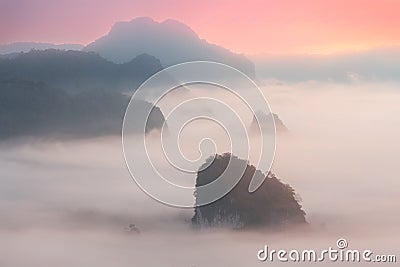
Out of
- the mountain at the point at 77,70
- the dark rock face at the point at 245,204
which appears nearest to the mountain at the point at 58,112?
the mountain at the point at 77,70

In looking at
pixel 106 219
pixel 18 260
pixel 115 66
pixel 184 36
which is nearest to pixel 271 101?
pixel 184 36

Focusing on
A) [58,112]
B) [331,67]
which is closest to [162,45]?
[58,112]

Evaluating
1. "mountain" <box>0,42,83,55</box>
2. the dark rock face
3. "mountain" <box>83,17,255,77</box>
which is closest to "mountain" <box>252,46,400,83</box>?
"mountain" <box>83,17,255,77</box>

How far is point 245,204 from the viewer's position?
2.13 m

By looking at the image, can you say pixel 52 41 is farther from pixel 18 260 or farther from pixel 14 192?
pixel 18 260

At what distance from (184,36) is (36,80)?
21.6 inches

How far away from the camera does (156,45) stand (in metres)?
2.18

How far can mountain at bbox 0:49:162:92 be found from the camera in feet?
7.11

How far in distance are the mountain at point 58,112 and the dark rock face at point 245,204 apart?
0.84 feet

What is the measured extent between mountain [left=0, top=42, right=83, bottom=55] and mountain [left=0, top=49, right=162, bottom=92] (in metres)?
0.02

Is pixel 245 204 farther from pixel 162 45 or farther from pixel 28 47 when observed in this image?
pixel 28 47

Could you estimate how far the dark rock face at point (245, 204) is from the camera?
6.97 ft

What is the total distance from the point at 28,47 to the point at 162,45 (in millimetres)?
487

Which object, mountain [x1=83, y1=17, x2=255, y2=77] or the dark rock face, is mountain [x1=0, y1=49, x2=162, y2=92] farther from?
the dark rock face
